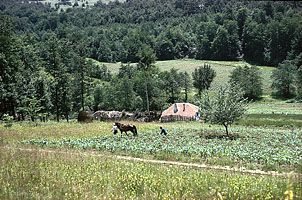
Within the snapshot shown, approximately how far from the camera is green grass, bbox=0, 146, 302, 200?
10.4 metres

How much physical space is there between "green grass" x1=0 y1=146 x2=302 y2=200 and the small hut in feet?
236

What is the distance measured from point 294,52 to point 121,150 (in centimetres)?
15829

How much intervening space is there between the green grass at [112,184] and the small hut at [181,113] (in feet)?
236

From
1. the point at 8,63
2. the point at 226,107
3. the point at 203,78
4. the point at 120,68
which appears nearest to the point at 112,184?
the point at 226,107

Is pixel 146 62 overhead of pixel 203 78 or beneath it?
overhead

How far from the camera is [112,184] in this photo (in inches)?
471

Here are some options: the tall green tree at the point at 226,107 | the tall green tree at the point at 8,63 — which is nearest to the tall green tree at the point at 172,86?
the tall green tree at the point at 8,63

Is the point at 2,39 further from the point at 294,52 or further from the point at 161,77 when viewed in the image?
the point at 294,52

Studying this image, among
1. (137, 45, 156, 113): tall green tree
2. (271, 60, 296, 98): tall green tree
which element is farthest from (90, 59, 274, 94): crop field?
(137, 45, 156, 113): tall green tree

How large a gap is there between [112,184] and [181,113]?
77581 mm

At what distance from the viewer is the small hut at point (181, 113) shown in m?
86.9

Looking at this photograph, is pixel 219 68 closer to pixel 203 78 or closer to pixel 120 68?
pixel 203 78

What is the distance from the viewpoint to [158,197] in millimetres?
10305

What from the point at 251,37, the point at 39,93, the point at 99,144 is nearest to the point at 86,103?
the point at 39,93
